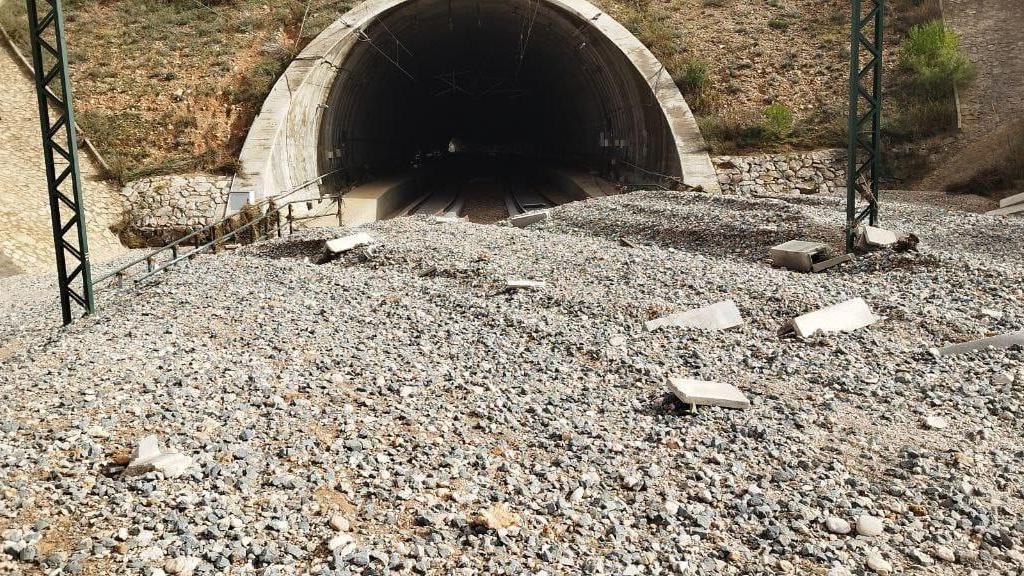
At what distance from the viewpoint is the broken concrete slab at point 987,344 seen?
7402 mm

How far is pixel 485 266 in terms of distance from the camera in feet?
37.7

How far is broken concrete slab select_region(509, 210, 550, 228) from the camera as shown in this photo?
56.2ft

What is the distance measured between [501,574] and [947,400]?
4531 mm

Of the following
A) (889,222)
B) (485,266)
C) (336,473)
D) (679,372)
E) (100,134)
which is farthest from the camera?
(100,134)

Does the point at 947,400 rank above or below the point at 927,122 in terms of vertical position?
below

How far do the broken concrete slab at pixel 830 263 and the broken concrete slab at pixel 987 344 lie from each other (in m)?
4.10

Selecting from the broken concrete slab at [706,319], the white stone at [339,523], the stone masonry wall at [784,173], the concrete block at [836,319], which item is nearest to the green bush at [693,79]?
the stone masonry wall at [784,173]

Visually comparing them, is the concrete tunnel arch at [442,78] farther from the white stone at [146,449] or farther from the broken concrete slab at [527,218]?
the white stone at [146,449]

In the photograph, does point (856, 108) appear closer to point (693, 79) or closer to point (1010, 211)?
point (1010, 211)

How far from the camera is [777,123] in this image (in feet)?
73.7

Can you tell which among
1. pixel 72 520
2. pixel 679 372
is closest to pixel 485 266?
pixel 679 372

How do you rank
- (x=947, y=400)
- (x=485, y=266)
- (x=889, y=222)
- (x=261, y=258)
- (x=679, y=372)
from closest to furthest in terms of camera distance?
1. (x=947, y=400)
2. (x=679, y=372)
3. (x=485, y=266)
4. (x=261, y=258)
5. (x=889, y=222)

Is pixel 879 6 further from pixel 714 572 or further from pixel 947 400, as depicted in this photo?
pixel 714 572

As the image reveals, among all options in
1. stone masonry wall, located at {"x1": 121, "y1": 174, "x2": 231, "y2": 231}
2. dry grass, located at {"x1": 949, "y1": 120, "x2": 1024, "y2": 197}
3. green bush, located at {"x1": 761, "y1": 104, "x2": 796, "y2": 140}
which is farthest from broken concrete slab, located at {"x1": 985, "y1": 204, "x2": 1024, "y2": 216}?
stone masonry wall, located at {"x1": 121, "y1": 174, "x2": 231, "y2": 231}
